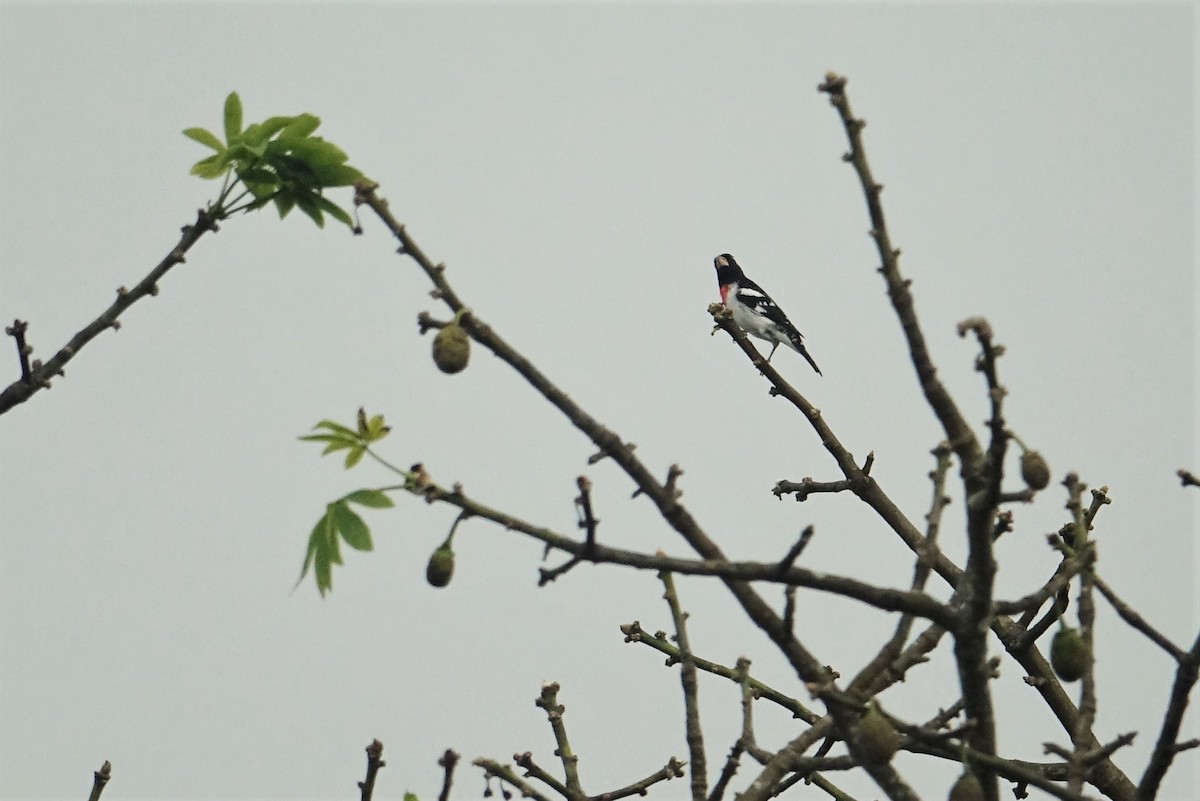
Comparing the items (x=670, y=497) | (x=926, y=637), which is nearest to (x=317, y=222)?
(x=670, y=497)

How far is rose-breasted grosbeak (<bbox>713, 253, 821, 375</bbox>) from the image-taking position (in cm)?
1761

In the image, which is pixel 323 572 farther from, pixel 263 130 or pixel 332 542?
pixel 263 130

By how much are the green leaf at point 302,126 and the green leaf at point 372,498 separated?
61.7 inches

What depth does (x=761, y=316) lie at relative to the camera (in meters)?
17.8

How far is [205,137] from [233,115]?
0.13 meters

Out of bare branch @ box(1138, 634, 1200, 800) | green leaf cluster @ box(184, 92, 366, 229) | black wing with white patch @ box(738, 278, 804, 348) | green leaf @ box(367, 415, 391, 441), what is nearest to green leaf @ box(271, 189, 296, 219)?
green leaf cluster @ box(184, 92, 366, 229)

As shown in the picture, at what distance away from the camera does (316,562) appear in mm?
3213

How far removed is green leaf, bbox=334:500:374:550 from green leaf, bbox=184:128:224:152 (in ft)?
6.04

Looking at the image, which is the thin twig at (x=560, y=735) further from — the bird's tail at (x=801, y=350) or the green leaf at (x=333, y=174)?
the bird's tail at (x=801, y=350)

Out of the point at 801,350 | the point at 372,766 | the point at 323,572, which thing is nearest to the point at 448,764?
the point at 372,766

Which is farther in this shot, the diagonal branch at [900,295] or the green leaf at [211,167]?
the green leaf at [211,167]

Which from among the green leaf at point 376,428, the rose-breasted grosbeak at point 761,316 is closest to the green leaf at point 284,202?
the green leaf at point 376,428

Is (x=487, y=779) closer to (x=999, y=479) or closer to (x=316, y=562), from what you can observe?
(x=316, y=562)

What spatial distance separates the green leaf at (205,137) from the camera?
14.6ft
